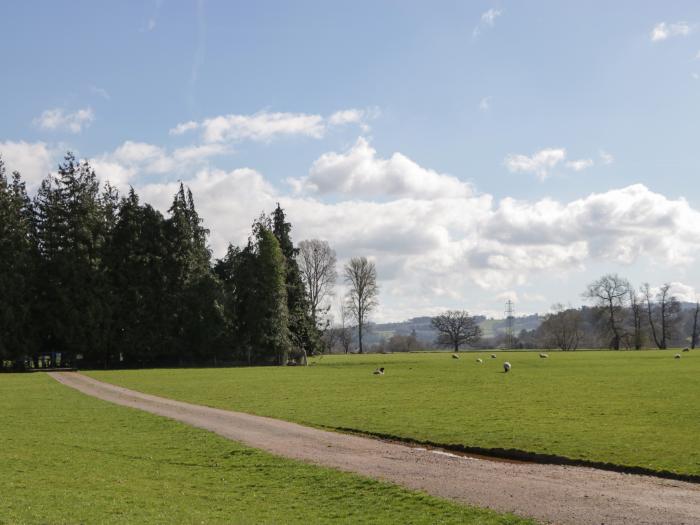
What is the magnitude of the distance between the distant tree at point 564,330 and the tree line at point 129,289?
86.7 metres

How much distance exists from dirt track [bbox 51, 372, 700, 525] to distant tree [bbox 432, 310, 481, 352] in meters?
145

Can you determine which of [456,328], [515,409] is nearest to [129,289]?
[515,409]

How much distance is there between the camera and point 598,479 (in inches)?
561

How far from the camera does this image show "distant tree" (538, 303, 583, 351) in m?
155

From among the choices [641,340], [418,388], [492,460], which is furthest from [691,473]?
[641,340]

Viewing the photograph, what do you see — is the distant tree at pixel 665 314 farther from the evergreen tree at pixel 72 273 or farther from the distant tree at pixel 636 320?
the evergreen tree at pixel 72 273

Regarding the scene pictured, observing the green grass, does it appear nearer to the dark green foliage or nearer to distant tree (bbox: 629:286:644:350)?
the dark green foliage

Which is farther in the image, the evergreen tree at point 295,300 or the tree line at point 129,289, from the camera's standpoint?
the evergreen tree at point 295,300

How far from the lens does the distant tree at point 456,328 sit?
16325cm

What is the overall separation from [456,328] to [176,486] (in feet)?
501

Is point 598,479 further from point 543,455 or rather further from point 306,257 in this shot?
point 306,257

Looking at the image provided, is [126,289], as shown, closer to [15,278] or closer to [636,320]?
[15,278]

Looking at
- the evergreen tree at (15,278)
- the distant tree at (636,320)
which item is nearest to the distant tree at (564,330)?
the distant tree at (636,320)

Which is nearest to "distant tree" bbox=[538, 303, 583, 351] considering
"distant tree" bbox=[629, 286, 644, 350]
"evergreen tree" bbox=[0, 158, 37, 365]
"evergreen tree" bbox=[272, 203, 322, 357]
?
"distant tree" bbox=[629, 286, 644, 350]
